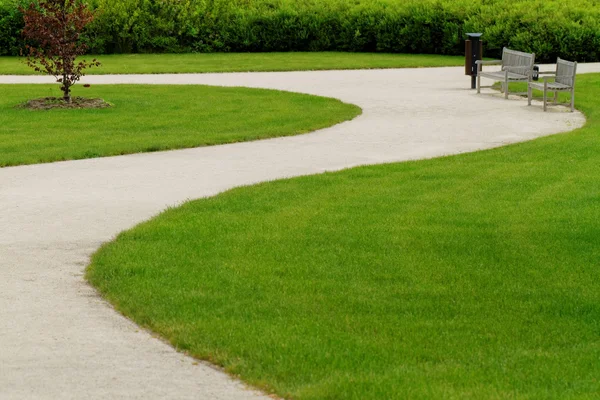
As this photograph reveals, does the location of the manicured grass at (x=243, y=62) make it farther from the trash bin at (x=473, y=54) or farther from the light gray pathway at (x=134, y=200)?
the trash bin at (x=473, y=54)

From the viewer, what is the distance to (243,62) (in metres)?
28.2

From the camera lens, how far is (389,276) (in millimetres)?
7594

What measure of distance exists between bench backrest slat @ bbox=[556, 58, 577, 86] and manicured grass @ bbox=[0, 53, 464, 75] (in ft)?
27.1

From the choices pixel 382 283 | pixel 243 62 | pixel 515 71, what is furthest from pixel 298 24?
pixel 382 283

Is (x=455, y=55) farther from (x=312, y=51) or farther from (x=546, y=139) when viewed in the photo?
(x=546, y=139)

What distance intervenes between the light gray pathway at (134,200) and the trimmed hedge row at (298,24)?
802cm

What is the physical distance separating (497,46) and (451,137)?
15.1 meters

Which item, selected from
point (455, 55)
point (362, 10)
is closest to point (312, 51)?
point (362, 10)

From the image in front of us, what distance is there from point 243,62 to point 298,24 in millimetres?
4736

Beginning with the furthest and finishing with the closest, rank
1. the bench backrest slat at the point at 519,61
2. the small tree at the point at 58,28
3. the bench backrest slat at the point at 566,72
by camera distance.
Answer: the bench backrest slat at the point at 519,61 < the small tree at the point at 58,28 < the bench backrest slat at the point at 566,72

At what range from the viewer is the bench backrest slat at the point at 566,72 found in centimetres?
1784

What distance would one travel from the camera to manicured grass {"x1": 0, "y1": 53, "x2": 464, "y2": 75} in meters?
26.1

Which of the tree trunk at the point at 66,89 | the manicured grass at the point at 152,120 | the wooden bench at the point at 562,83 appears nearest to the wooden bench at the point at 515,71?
the wooden bench at the point at 562,83

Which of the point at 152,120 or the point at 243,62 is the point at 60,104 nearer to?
the point at 152,120
